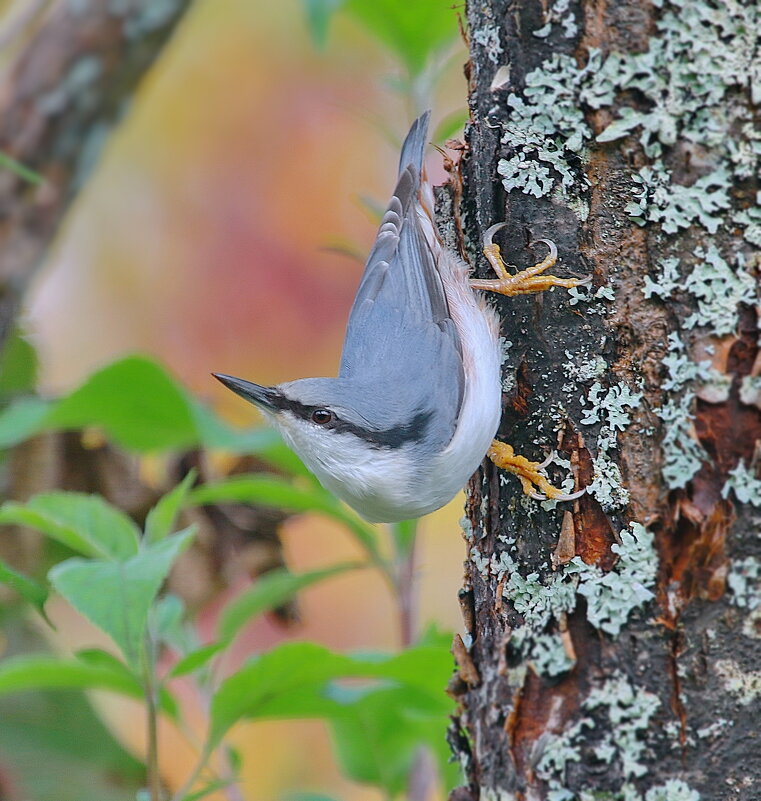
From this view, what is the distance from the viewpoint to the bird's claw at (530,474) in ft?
4.84

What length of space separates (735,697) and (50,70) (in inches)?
104

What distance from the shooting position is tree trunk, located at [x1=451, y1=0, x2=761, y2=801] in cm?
133

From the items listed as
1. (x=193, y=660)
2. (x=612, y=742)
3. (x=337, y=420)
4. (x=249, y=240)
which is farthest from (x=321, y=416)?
(x=249, y=240)

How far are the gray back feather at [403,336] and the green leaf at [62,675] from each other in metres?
0.66

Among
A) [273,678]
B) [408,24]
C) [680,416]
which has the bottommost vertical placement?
[273,678]

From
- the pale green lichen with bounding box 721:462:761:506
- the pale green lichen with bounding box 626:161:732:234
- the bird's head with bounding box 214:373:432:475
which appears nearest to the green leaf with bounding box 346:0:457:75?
the bird's head with bounding box 214:373:432:475

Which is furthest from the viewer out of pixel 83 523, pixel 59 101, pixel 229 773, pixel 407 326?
pixel 59 101

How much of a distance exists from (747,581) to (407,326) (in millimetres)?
990

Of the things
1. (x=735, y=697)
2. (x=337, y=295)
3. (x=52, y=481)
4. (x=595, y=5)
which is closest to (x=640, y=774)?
(x=735, y=697)

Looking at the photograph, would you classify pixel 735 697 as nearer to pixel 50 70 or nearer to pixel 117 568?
pixel 117 568

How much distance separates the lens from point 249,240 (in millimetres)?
5086

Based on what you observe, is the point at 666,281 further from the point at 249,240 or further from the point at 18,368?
the point at 249,240

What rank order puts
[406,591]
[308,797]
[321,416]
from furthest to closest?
[406,591]
[308,797]
[321,416]

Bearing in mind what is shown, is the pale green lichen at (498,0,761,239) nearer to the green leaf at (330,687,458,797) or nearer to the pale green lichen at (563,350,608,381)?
the pale green lichen at (563,350,608,381)
